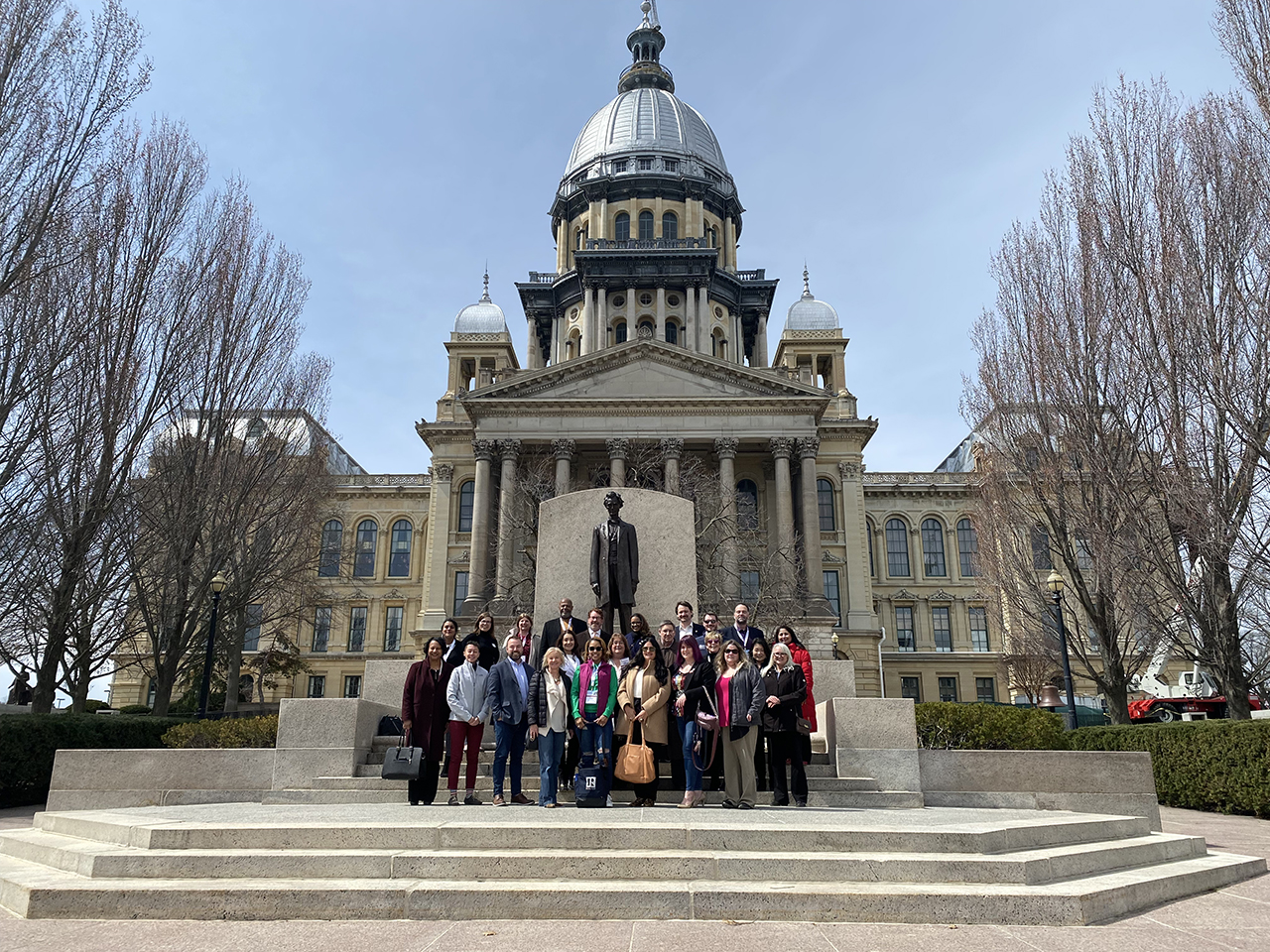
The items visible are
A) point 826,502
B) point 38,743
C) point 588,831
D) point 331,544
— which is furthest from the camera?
point 331,544

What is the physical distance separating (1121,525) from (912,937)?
1564 centimetres

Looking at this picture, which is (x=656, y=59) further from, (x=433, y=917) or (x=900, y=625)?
(x=433, y=917)

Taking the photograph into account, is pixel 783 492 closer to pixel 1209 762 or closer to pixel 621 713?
pixel 1209 762

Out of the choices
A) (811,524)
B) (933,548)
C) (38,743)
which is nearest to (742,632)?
(38,743)

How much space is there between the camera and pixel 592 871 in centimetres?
652

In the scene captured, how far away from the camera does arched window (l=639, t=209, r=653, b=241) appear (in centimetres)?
6575

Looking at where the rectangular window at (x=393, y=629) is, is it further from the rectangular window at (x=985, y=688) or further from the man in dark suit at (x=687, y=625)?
the man in dark suit at (x=687, y=625)

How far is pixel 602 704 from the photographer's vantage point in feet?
30.2

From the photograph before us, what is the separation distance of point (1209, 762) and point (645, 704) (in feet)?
35.8

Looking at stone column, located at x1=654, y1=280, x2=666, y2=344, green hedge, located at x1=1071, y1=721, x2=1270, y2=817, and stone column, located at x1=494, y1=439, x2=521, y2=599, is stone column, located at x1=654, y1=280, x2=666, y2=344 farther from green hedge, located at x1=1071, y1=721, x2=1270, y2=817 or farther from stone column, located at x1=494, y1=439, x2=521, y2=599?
green hedge, located at x1=1071, y1=721, x2=1270, y2=817

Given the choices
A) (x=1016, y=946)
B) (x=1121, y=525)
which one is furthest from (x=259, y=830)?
(x=1121, y=525)

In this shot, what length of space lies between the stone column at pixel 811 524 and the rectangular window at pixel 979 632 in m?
16.3

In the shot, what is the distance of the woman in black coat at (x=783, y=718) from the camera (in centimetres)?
920

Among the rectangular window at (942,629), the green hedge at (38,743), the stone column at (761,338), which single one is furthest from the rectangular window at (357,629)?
the green hedge at (38,743)
